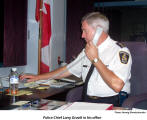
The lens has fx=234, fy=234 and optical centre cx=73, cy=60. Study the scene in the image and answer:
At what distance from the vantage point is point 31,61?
3525mm

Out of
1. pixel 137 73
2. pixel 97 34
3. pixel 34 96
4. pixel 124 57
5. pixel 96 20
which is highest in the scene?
pixel 96 20

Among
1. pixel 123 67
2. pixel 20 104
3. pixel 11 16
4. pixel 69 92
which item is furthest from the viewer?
pixel 11 16

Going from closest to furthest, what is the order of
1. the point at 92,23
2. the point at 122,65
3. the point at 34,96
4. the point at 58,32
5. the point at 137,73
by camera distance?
the point at 34,96
the point at 122,65
the point at 92,23
the point at 137,73
the point at 58,32

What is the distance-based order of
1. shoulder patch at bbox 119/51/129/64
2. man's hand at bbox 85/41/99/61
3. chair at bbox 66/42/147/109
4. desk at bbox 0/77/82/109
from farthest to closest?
1. chair at bbox 66/42/147/109
2. shoulder patch at bbox 119/51/129/64
3. man's hand at bbox 85/41/99/61
4. desk at bbox 0/77/82/109

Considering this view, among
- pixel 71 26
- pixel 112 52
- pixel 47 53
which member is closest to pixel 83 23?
pixel 112 52

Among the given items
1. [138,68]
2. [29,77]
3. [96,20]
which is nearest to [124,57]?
[138,68]

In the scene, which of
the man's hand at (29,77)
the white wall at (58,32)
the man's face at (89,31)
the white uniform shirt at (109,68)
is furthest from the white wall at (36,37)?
→ the man's face at (89,31)

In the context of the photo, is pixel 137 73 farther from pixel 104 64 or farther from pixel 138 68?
pixel 104 64

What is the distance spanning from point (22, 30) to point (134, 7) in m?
2.33

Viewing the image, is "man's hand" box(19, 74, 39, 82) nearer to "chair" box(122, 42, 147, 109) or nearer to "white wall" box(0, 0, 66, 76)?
"chair" box(122, 42, 147, 109)

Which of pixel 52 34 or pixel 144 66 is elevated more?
pixel 52 34

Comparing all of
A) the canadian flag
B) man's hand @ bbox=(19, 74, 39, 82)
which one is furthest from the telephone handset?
the canadian flag

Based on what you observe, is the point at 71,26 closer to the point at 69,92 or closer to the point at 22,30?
the point at 22,30

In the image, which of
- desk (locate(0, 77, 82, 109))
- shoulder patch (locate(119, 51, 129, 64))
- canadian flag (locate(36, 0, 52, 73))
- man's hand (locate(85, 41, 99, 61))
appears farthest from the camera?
canadian flag (locate(36, 0, 52, 73))
